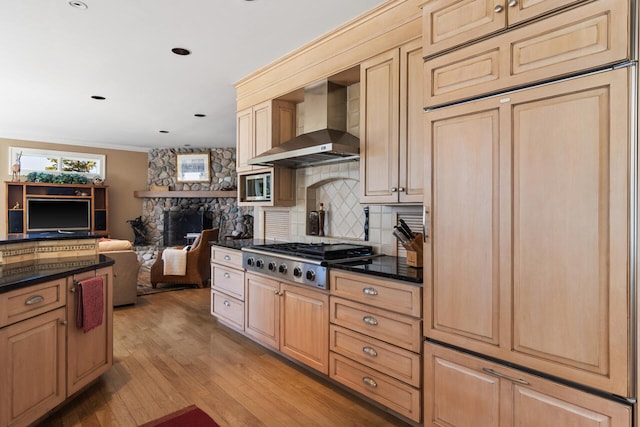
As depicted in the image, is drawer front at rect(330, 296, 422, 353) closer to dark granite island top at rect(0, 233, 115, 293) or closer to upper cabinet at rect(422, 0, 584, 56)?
upper cabinet at rect(422, 0, 584, 56)

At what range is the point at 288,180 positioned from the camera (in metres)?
3.82

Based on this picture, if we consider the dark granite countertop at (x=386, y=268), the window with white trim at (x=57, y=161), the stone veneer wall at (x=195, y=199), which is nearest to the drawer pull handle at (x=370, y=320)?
the dark granite countertop at (x=386, y=268)

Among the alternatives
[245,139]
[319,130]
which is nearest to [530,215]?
[319,130]

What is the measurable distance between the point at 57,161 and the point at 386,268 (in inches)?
330

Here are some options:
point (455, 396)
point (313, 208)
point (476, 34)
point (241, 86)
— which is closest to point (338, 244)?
point (313, 208)

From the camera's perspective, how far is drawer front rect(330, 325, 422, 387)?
2.04 metres

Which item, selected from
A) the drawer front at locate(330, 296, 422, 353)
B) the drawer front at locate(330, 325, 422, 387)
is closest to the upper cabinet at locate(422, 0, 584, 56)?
the drawer front at locate(330, 296, 422, 353)

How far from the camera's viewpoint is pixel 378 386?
2232mm

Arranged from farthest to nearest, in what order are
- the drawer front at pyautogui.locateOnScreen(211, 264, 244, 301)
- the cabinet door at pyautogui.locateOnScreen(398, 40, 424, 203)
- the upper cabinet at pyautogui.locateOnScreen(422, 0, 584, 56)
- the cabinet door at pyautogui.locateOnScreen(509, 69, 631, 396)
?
the drawer front at pyautogui.locateOnScreen(211, 264, 244, 301) → the cabinet door at pyautogui.locateOnScreen(398, 40, 424, 203) → the upper cabinet at pyautogui.locateOnScreen(422, 0, 584, 56) → the cabinet door at pyautogui.locateOnScreen(509, 69, 631, 396)

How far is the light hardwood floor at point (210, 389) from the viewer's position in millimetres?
2248

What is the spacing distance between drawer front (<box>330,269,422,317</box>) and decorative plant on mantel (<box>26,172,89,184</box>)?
750 cm

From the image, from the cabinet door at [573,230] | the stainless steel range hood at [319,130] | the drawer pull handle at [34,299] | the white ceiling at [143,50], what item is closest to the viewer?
the cabinet door at [573,230]

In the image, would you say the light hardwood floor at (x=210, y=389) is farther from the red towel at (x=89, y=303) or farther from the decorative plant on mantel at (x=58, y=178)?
the decorative plant on mantel at (x=58, y=178)

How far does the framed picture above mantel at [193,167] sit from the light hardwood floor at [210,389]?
18.6ft
